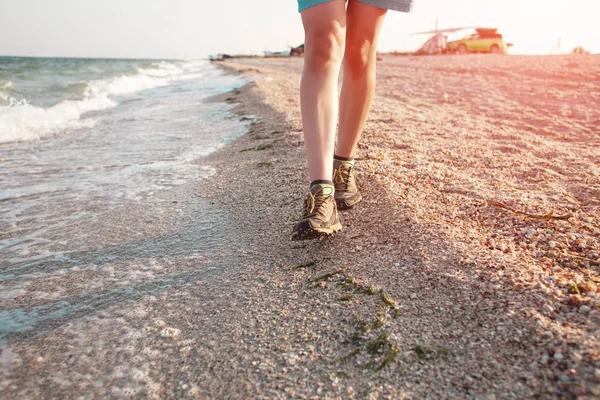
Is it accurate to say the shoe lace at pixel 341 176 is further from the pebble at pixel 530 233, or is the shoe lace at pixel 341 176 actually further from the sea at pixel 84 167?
the sea at pixel 84 167

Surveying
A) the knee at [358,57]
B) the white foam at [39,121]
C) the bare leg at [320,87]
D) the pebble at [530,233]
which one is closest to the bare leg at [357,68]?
the knee at [358,57]

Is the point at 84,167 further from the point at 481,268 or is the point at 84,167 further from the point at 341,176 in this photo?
the point at 481,268

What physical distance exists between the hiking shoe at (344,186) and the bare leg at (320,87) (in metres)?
0.25

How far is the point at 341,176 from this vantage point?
79.7 inches

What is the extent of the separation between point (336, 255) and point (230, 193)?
39.7 inches

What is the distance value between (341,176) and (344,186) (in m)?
0.05

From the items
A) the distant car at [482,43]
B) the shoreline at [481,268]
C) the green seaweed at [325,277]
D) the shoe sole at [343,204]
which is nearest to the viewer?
the shoreline at [481,268]

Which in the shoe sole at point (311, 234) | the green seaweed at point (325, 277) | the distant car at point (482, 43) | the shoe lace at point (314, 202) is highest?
the distant car at point (482, 43)

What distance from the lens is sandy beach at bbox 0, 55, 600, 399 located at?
3.35 feet

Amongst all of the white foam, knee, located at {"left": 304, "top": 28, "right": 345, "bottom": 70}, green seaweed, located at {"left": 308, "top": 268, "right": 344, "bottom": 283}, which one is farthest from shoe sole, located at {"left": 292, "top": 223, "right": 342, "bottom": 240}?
the white foam

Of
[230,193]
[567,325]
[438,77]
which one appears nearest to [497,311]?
[567,325]

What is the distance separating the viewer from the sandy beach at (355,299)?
40.3 inches

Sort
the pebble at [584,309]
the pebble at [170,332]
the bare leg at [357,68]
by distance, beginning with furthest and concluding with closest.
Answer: the bare leg at [357,68] < the pebble at [170,332] < the pebble at [584,309]

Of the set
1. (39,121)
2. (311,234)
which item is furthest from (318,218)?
(39,121)
